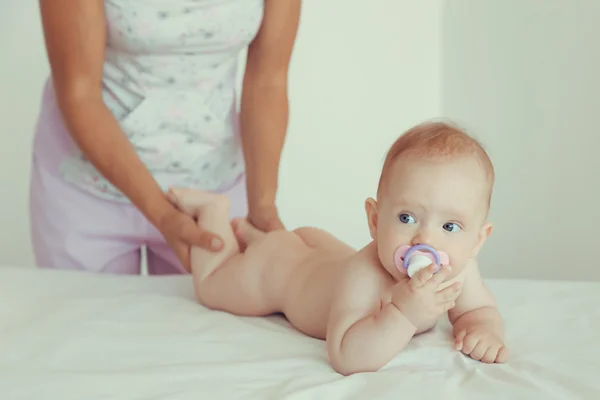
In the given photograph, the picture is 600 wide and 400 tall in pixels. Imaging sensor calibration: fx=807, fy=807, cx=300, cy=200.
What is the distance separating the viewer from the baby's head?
92 cm

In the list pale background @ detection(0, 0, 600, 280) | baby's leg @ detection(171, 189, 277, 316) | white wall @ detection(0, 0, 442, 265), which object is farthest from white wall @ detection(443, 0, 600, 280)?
baby's leg @ detection(171, 189, 277, 316)

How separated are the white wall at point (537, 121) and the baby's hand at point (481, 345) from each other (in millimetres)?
1147

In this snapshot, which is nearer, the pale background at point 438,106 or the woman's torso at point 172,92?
the woman's torso at point 172,92

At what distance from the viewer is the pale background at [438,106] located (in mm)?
2086

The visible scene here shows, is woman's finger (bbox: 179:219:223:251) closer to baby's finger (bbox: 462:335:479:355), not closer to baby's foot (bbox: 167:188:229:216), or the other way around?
baby's foot (bbox: 167:188:229:216)

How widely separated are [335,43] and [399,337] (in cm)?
177

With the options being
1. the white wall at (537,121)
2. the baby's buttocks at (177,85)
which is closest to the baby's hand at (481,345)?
the baby's buttocks at (177,85)

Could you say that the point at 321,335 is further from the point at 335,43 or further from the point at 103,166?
the point at 335,43

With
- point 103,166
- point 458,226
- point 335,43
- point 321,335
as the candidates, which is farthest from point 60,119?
point 335,43

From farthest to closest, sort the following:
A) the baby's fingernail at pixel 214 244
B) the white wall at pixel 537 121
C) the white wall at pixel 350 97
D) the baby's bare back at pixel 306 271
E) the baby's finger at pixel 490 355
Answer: the white wall at pixel 350 97 < the white wall at pixel 537 121 < the baby's fingernail at pixel 214 244 < the baby's bare back at pixel 306 271 < the baby's finger at pixel 490 355

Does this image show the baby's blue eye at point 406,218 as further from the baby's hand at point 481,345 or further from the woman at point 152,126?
the woman at point 152,126

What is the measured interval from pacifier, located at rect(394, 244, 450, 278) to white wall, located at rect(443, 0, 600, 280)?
1243mm

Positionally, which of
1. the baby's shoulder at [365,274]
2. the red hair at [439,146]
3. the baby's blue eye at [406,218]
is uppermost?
the red hair at [439,146]

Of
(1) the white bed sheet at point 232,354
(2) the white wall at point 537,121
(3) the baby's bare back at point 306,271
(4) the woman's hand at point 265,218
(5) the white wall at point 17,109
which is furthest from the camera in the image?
(5) the white wall at point 17,109
